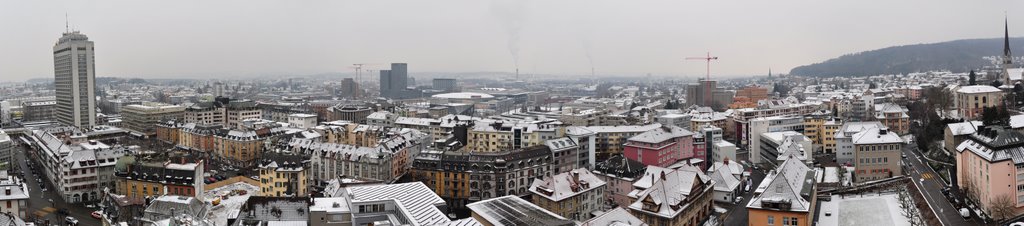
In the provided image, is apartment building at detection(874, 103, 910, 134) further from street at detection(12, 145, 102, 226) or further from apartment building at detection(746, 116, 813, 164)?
street at detection(12, 145, 102, 226)

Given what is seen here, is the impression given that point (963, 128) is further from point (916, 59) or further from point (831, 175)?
point (916, 59)

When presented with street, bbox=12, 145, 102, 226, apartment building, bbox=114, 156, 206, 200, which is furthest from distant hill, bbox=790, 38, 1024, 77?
street, bbox=12, 145, 102, 226

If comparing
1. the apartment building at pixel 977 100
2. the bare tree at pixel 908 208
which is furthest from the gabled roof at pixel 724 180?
the apartment building at pixel 977 100

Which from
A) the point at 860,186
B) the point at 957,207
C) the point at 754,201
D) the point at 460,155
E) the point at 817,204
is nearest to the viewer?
the point at 754,201

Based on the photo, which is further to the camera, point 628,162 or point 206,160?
point 206,160

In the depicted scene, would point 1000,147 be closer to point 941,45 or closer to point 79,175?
point 79,175

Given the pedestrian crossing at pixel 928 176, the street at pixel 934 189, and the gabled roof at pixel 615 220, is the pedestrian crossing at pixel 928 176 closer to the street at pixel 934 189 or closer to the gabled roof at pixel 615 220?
the street at pixel 934 189

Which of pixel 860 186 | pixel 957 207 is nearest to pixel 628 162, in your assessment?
pixel 860 186
